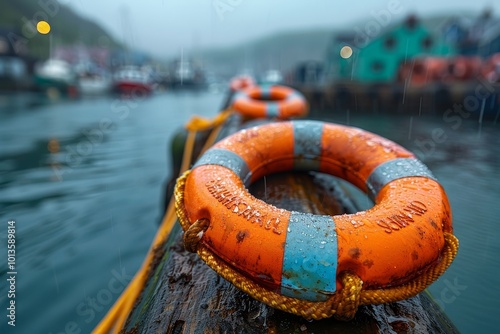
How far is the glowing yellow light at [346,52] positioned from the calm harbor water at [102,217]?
49.6ft

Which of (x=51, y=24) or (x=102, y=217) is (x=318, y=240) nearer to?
(x=102, y=217)

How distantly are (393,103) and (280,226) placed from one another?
1680 cm

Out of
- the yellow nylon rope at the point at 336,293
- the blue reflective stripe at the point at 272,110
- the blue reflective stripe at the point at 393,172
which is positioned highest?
the blue reflective stripe at the point at 272,110

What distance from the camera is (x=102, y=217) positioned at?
15.1 feet

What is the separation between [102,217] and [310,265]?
413cm

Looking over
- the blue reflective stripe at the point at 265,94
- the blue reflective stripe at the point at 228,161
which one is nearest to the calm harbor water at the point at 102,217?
the blue reflective stripe at the point at 228,161

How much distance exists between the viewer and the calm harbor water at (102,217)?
2.92 m

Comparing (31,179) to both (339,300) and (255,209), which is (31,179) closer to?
(255,209)

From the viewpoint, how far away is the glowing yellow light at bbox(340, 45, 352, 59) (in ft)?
76.2

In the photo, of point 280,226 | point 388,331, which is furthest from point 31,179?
point 388,331
